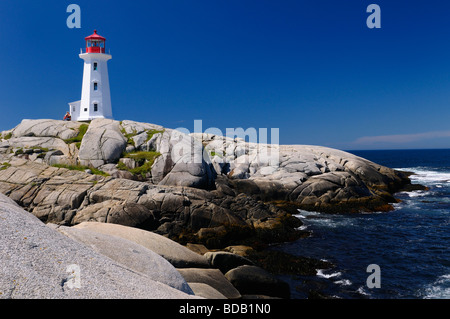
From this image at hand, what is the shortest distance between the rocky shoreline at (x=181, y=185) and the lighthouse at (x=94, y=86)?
22.6 feet

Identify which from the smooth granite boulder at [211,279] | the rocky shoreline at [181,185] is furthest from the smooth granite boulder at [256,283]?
the smooth granite boulder at [211,279]

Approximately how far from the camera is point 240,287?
15.4 m

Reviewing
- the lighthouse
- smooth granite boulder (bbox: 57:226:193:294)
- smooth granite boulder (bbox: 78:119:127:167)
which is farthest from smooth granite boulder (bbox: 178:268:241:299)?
the lighthouse

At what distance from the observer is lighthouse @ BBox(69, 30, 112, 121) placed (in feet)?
158

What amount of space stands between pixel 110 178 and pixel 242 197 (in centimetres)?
1197

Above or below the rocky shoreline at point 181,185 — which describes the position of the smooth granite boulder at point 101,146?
above

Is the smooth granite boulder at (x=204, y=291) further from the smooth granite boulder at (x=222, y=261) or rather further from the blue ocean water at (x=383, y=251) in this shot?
the blue ocean water at (x=383, y=251)

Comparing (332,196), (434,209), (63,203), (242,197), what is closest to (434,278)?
(242,197)

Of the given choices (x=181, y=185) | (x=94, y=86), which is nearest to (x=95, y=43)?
(x=94, y=86)

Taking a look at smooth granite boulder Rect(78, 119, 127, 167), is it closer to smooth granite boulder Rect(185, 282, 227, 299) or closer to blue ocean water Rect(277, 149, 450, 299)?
blue ocean water Rect(277, 149, 450, 299)

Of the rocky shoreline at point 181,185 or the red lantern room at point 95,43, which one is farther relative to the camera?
the red lantern room at point 95,43

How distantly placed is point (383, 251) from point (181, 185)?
1757 centimetres

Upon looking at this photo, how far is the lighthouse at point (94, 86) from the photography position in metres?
48.3

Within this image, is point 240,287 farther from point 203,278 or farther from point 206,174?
point 206,174
